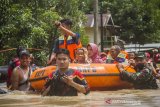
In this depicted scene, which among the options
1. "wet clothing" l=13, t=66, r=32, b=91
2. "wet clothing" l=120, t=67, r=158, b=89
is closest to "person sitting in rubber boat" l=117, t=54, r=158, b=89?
"wet clothing" l=120, t=67, r=158, b=89

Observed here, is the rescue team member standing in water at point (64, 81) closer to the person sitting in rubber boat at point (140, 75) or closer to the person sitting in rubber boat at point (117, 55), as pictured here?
the person sitting in rubber boat at point (140, 75)

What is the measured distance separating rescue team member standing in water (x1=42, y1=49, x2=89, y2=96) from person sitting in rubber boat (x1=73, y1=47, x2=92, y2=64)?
2763 mm

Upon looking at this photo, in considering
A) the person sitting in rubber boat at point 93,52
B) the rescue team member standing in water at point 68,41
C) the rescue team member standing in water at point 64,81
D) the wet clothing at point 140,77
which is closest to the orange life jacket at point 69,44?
the rescue team member standing in water at point 68,41

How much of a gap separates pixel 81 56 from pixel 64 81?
10.2 feet

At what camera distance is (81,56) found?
1023cm

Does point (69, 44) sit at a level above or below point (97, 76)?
above

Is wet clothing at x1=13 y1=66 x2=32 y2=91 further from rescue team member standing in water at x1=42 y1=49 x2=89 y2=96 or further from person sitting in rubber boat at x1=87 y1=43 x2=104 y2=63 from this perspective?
rescue team member standing in water at x1=42 y1=49 x2=89 y2=96

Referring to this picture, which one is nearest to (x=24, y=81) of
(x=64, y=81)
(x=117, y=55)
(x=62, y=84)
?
(x=117, y=55)

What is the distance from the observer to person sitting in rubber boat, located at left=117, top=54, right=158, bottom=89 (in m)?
10.4

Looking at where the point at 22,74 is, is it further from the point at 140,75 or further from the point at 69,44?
the point at 140,75

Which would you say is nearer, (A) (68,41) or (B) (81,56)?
(B) (81,56)

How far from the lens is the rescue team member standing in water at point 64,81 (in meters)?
7.09

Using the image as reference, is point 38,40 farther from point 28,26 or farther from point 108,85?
point 108,85

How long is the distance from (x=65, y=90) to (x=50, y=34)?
12930 millimetres
